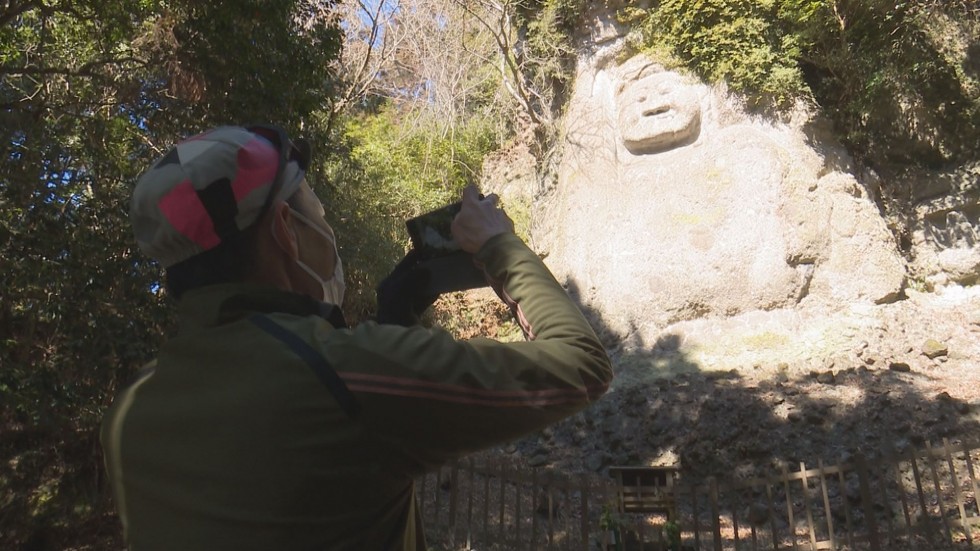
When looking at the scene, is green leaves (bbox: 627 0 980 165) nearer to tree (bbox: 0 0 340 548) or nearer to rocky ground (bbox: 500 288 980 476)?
rocky ground (bbox: 500 288 980 476)

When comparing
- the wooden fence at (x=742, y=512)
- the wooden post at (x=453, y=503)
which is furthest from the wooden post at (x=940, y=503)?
the wooden post at (x=453, y=503)

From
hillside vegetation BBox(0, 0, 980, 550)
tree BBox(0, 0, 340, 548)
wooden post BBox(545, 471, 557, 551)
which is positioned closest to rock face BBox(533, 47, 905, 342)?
hillside vegetation BBox(0, 0, 980, 550)

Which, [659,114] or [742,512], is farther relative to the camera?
[659,114]

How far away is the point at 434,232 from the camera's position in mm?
1390

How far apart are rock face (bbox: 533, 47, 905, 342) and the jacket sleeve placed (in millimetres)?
10844

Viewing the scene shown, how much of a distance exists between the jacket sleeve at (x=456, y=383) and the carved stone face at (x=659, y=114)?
11.9 m

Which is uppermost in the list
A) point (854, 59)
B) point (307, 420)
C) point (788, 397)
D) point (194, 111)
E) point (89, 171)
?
point (854, 59)

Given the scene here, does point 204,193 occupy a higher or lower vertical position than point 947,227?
lower

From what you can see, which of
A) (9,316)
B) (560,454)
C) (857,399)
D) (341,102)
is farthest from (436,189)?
(9,316)

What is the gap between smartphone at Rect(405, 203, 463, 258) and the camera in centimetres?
137

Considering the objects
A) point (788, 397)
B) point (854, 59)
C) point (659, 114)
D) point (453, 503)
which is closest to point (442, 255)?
point (453, 503)

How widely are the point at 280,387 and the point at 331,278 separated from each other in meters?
0.39

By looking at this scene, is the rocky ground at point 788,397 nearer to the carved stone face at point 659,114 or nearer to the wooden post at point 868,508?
the wooden post at point 868,508

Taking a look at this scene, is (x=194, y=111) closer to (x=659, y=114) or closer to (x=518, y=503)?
(x=518, y=503)
